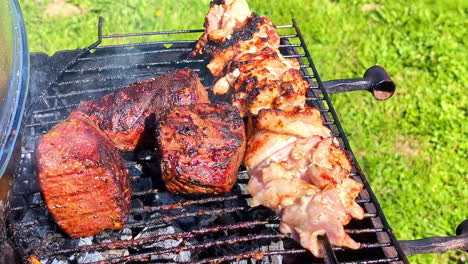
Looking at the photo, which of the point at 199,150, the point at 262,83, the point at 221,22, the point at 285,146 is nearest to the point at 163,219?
the point at 199,150

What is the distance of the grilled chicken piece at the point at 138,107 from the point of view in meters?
2.89

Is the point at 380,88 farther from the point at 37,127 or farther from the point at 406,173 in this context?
the point at 37,127

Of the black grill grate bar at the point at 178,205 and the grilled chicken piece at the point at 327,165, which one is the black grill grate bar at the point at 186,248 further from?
the grilled chicken piece at the point at 327,165

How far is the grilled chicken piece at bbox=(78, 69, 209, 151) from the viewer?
2.89m

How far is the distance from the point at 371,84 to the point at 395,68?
2.54 metres

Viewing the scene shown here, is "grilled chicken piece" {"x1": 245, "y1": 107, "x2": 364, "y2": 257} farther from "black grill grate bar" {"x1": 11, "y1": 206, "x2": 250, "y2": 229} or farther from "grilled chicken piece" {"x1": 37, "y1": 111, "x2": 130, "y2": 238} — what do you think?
"grilled chicken piece" {"x1": 37, "y1": 111, "x2": 130, "y2": 238}

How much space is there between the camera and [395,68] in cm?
586

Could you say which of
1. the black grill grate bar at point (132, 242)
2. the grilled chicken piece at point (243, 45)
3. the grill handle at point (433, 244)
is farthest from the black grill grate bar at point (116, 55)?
the grill handle at point (433, 244)

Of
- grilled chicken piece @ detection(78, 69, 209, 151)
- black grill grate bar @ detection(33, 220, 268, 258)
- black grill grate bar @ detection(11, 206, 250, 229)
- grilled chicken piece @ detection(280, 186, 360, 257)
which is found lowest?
grilled chicken piece @ detection(280, 186, 360, 257)

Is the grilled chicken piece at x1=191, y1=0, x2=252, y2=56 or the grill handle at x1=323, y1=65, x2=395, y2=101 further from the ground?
the grilled chicken piece at x1=191, y1=0, x2=252, y2=56

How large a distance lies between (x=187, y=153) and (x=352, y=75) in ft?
12.6

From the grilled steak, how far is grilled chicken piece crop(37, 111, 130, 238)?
1.03 feet

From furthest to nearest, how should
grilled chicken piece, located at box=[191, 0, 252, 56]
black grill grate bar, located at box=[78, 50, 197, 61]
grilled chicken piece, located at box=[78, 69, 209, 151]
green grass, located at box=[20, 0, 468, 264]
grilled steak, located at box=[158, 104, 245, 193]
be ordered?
green grass, located at box=[20, 0, 468, 264] < black grill grate bar, located at box=[78, 50, 197, 61] < grilled chicken piece, located at box=[191, 0, 252, 56] < grilled chicken piece, located at box=[78, 69, 209, 151] < grilled steak, located at box=[158, 104, 245, 193]

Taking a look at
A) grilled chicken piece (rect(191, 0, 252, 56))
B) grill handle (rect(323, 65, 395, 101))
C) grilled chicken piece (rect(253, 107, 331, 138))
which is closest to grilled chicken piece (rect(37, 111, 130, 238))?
grilled chicken piece (rect(253, 107, 331, 138))
